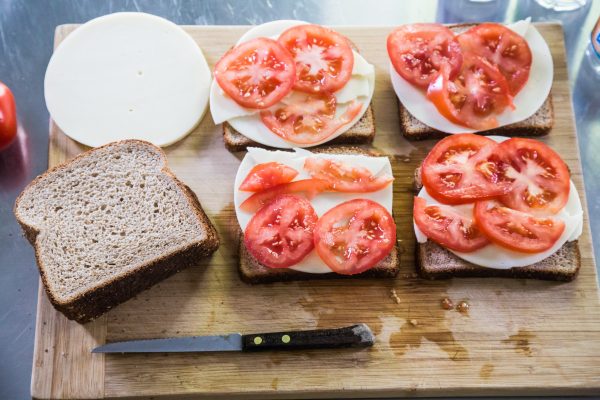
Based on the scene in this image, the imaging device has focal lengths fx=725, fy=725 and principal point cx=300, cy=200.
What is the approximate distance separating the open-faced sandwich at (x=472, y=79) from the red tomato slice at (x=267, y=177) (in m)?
0.84

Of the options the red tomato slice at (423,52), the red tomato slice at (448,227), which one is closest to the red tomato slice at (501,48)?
the red tomato slice at (423,52)

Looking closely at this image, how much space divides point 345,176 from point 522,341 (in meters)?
1.36

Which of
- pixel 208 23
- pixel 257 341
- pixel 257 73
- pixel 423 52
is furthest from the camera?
→ pixel 208 23

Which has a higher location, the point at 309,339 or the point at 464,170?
the point at 464,170

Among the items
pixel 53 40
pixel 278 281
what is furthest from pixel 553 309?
pixel 53 40

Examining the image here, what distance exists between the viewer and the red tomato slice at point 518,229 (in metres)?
3.99

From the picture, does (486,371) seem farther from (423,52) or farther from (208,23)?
(208,23)

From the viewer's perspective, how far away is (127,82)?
450 centimetres

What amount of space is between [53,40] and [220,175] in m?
1.73

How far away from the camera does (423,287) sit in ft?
13.8

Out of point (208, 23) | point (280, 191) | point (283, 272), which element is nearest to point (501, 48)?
point (280, 191)

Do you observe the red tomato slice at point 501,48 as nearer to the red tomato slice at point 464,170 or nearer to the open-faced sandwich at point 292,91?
the red tomato slice at point 464,170

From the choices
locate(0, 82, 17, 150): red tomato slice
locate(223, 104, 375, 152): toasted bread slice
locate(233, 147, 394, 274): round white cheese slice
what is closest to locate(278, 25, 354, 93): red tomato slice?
locate(223, 104, 375, 152): toasted bread slice

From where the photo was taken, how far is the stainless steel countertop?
476cm
